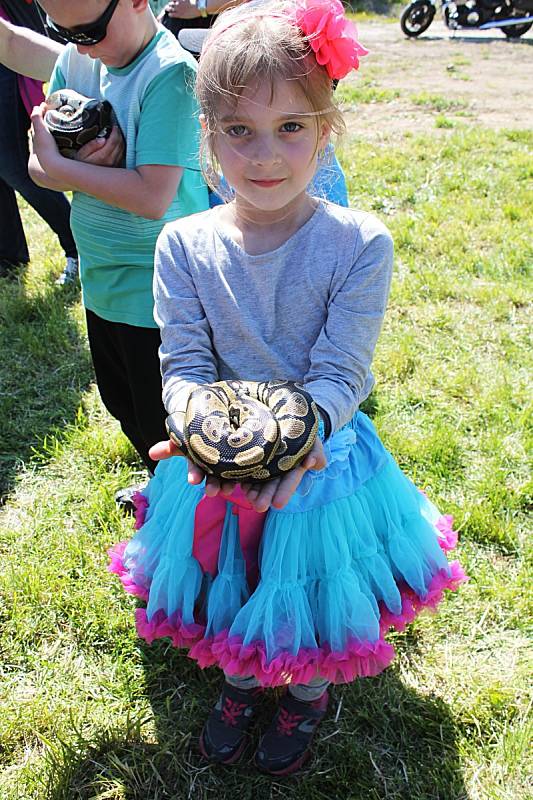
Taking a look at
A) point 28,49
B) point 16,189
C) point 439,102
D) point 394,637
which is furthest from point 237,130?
point 439,102

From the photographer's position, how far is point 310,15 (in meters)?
1.76

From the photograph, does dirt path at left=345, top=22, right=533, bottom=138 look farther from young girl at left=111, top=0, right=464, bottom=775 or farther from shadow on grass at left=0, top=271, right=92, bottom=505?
young girl at left=111, top=0, right=464, bottom=775

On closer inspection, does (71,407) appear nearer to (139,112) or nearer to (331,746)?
(139,112)

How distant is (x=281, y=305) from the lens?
203 cm

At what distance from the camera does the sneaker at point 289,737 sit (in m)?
2.36

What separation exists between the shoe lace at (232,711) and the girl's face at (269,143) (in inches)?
65.8

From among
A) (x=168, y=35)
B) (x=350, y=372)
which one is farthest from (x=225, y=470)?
(x=168, y=35)

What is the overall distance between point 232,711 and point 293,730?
220mm

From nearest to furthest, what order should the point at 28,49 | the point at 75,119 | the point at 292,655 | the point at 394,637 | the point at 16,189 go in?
the point at 292,655, the point at 75,119, the point at 394,637, the point at 28,49, the point at 16,189

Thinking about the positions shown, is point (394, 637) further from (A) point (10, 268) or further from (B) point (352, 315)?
(A) point (10, 268)

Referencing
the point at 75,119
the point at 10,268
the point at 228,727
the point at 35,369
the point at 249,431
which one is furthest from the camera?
the point at 10,268

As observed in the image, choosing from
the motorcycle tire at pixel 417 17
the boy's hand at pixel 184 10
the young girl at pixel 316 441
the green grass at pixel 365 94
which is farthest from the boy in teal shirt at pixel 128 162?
the motorcycle tire at pixel 417 17

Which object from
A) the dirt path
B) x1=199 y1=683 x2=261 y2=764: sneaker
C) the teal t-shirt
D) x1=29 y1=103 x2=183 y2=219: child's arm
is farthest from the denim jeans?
the dirt path

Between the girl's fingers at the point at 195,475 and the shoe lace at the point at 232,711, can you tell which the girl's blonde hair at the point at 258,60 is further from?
the shoe lace at the point at 232,711
